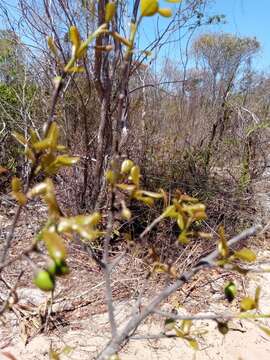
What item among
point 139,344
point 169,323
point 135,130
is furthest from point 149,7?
point 135,130

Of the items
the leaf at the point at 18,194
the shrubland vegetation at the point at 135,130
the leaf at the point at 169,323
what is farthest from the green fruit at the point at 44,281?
the shrubland vegetation at the point at 135,130

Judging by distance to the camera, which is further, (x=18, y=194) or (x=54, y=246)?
(x=18, y=194)

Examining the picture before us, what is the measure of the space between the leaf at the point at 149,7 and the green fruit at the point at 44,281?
0.35 meters

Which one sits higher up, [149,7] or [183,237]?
[149,7]

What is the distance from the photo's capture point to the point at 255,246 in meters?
3.03

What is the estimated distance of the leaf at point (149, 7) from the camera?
468 mm

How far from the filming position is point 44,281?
41 centimetres

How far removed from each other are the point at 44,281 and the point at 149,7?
1.20ft

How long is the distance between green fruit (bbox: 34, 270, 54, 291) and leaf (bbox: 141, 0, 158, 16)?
0.35 meters

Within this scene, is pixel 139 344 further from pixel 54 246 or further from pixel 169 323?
pixel 54 246

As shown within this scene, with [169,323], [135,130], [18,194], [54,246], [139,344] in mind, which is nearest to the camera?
[54,246]

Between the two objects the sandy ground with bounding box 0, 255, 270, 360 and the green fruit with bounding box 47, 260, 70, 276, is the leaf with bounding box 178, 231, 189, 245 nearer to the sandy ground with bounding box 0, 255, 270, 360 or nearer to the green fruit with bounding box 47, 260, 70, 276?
the green fruit with bounding box 47, 260, 70, 276

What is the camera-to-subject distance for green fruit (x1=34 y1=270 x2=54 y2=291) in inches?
16.0

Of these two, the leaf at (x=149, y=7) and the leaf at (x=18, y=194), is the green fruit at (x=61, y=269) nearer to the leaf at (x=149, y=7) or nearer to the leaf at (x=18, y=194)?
the leaf at (x=18, y=194)
